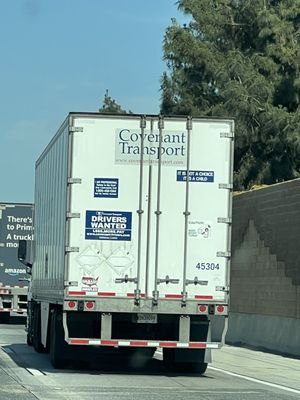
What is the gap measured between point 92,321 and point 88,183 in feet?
7.72

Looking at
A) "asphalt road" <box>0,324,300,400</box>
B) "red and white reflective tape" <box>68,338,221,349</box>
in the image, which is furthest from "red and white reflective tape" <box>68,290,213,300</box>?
"asphalt road" <box>0,324,300,400</box>

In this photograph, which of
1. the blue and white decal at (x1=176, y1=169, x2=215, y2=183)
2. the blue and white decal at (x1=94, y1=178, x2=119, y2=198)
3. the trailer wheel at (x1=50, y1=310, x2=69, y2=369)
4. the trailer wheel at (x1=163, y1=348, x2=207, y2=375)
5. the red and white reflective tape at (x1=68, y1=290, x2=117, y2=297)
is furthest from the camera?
the trailer wheel at (x1=163, y1=348, x2=207, y2=375)

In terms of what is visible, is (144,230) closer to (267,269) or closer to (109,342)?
(109,342)

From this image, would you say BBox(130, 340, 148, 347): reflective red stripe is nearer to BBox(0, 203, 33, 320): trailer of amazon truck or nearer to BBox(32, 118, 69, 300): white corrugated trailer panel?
BBox(32, 118, 69, 300): white corrugated trailer panel

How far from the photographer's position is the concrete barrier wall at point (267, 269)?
25.7 metres

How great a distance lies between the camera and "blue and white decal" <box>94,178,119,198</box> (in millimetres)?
17344

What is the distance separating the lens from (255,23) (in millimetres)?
48188

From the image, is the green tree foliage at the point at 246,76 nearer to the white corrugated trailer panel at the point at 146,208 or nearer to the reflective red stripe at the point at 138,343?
the white corrugated trailer panel at the point at 146,208

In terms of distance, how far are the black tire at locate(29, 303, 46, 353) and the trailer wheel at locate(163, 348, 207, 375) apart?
3924 millimetres

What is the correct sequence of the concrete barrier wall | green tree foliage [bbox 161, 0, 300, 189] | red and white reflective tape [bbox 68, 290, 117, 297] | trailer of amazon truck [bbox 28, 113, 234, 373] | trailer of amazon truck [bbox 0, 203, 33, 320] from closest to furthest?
red and white reflective tape [bbox 68, 290, 117, 297], trailer of amazon truck [bbox 28, 113, 234, 373], the concrete barrier wall, trailer of amazon truck [bbox 0, 203, 33, 320], green tree foliage [bbox 161, 0, 300, 189]

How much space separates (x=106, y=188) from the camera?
684 inches

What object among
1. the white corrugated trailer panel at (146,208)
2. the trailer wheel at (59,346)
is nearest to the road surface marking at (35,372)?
the trailer wheel at (59,346)

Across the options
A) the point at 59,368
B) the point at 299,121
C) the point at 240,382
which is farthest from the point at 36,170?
the point at 299,121

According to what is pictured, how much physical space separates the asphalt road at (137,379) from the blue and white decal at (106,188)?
2.98 metres
